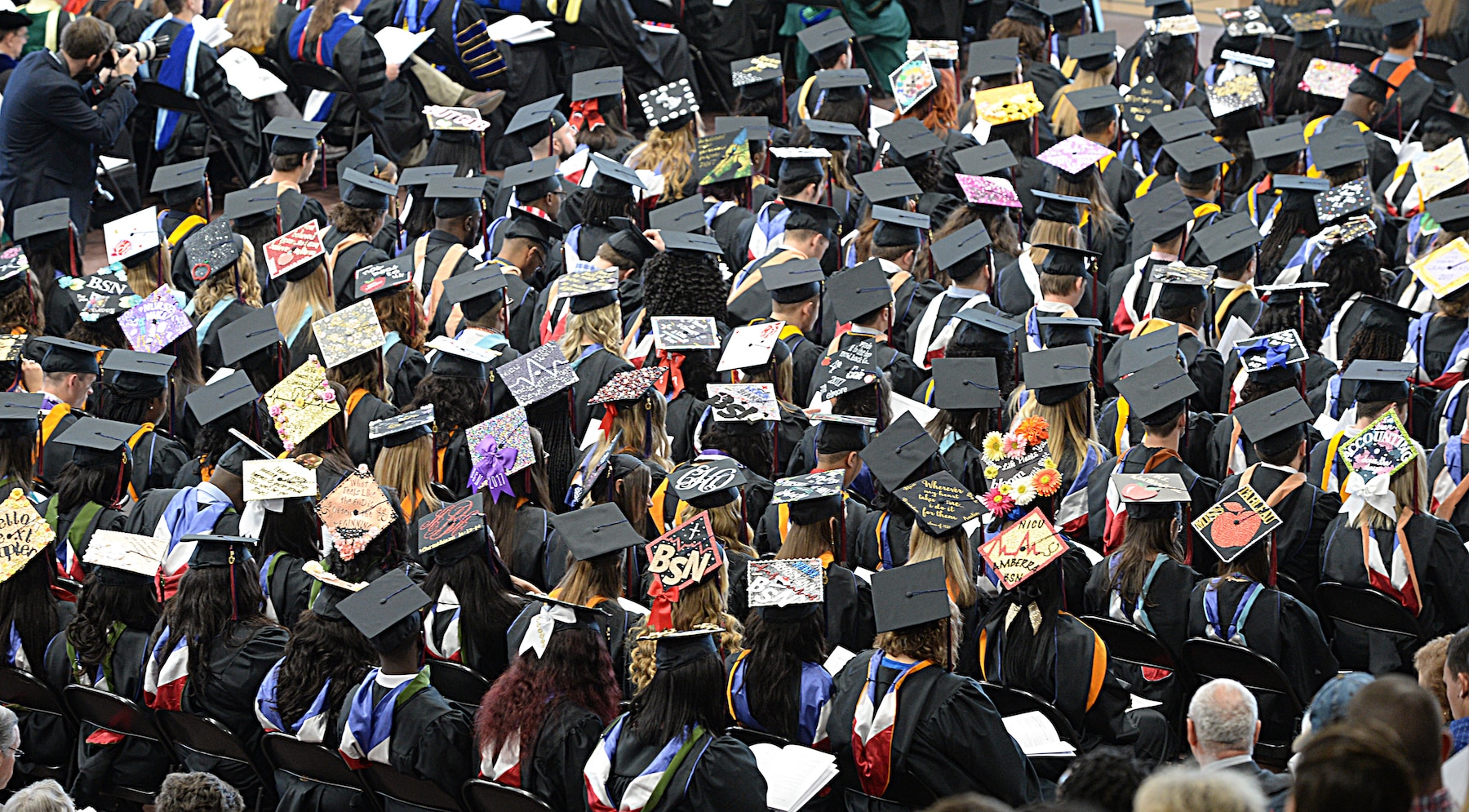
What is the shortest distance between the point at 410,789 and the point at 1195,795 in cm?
266

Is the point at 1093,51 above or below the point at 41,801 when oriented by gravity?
below

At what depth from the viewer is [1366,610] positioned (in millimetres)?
4938

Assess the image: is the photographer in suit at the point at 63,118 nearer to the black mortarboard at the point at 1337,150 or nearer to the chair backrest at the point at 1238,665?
the black mortarboard at the point at 1337,150

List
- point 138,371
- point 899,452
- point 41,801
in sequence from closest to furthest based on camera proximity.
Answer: point 41,801, point 899,452, point 138,371

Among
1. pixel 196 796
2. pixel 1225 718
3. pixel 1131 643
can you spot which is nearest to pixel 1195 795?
pixel 1225 718

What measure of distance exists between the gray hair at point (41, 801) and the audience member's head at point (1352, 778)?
2.49 metres

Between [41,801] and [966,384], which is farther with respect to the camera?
[966,384]

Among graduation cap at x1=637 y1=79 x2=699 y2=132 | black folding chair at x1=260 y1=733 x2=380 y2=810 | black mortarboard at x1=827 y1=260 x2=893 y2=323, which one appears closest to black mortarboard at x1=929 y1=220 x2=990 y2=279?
black mortarboard at x1=827 y1=260 x2=893 y2=323

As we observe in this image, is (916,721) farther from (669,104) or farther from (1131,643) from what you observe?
(669,104)

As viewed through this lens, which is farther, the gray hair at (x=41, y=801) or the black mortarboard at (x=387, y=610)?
the black mortarboard at (x=387, y=610)

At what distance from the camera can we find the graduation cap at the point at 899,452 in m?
5.12

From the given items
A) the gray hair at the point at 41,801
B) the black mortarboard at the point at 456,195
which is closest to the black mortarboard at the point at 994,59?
the black mortarboard at the point at 456,195

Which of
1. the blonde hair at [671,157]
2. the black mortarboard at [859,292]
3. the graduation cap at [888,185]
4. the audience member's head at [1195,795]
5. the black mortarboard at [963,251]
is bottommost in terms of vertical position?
the blonde hair at [671,157]

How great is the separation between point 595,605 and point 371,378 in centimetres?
199
